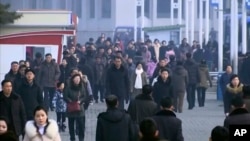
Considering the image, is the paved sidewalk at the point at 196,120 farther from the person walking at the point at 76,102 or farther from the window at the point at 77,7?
the window at the point at 77,7

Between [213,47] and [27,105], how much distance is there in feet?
96.4

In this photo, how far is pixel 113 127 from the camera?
1684 cm

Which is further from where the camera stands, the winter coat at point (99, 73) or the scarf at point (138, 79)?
the winter coat at point (99, 73)

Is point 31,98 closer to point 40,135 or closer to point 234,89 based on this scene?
point 234,89

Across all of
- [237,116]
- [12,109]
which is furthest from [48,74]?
[237,116]

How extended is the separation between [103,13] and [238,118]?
239 ft

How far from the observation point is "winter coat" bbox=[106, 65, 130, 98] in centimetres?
2675

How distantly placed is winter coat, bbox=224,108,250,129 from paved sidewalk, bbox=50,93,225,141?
756cm

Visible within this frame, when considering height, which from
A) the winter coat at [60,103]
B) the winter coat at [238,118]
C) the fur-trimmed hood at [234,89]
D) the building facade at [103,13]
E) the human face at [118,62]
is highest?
the building facade at [103,13]

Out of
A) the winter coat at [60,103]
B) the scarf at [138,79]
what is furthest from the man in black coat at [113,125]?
the scarf at [138,79]

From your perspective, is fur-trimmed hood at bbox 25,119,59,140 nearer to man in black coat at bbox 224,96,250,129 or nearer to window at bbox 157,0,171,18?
man in black coat at bbox 224,96,250,129

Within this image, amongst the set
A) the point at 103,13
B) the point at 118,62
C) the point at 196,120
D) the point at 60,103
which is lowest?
the point at 196,120

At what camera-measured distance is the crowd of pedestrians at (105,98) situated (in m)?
15.7

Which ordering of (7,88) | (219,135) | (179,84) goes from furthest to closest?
(179,84), (7,88), (219,135)
